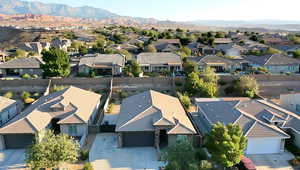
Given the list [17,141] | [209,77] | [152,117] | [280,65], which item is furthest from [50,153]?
[280,65]

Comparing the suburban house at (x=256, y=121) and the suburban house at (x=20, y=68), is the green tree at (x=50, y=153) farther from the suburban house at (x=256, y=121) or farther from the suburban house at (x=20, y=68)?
the suburban house at (x=20, y=68)

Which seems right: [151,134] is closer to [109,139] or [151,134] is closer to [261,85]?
[109,139]

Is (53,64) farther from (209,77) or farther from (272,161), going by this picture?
(272,161)

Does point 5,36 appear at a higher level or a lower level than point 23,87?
higher

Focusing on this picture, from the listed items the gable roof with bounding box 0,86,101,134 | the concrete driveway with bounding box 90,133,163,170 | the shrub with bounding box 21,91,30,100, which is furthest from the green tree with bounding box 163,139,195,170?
the shrub with bounding box 21,91,30,100

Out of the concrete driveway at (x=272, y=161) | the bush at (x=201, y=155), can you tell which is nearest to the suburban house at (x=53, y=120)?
the bush at (x=201, y=155)

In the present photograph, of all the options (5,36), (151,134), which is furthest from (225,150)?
(5,36)
